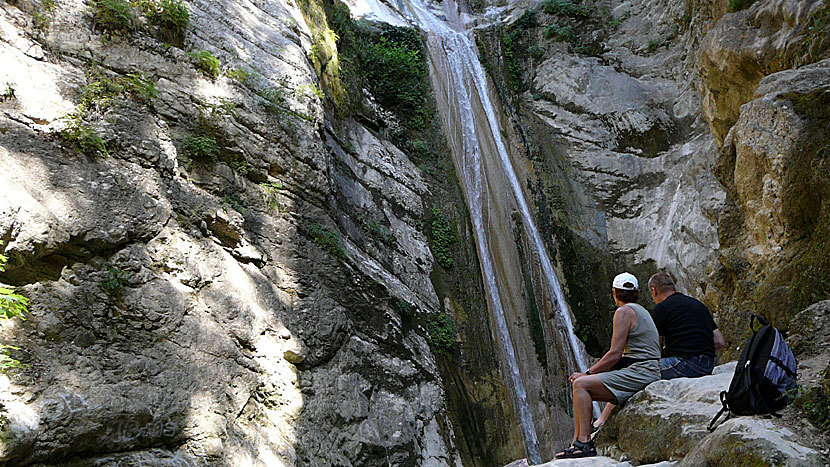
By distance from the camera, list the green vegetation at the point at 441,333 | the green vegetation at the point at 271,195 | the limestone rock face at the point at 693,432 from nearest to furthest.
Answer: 1. the limestone rock face at the point at 693,432
2. the green vegetation at the point at 271,195
3. the green vegetation at the point at 441,333

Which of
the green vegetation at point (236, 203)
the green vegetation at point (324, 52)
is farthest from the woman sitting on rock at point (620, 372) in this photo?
the green vegetation at point (324, 52)

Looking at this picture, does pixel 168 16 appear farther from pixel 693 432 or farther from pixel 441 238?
pixel 693 432

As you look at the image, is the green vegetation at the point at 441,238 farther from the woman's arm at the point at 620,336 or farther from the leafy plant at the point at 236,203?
the woman's arm at the point at 620,336

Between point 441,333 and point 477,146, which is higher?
point 477,146

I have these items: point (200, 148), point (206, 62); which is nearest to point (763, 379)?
point (200, 148)

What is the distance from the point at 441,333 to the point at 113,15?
6.65m

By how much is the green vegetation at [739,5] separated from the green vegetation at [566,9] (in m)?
7.65

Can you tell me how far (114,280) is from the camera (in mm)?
4523

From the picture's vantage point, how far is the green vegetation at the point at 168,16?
6691 mm

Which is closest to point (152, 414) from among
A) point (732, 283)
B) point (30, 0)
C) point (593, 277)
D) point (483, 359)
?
point (30, 0)

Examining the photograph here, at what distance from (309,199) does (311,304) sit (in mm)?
1781

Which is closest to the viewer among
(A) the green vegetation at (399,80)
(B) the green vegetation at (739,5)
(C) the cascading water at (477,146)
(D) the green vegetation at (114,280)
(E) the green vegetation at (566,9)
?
(D) the green vegetation at (114,280)

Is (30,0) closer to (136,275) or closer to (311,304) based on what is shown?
(136,275)

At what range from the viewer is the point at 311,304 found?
20.8 feet
